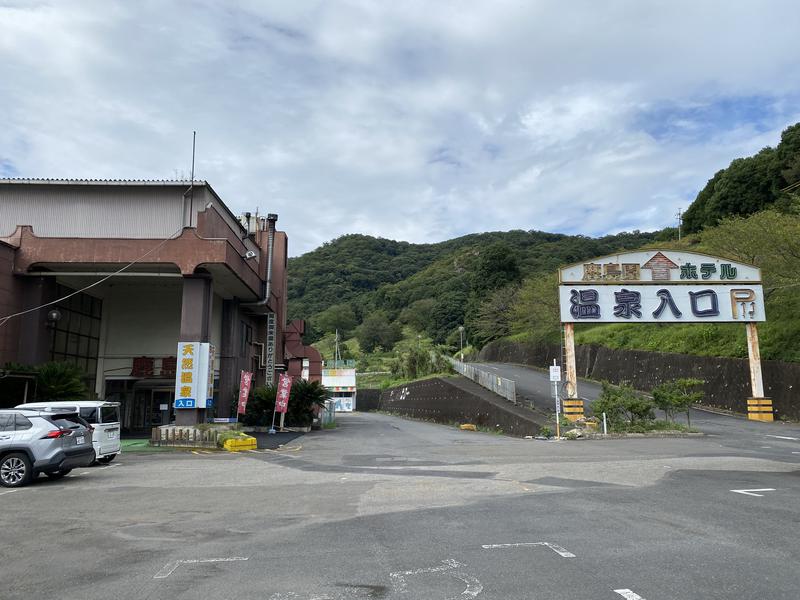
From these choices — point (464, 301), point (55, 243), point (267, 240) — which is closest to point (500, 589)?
point (55, 243)

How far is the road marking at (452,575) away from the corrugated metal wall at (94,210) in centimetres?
2257

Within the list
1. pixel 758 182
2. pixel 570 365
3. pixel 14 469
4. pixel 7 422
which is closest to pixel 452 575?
pixel 14 469

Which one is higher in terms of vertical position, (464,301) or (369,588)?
(464,301)

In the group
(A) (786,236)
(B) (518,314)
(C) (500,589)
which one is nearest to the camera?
(C) (500,589)

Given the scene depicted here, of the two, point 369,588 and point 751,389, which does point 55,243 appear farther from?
point 751,389

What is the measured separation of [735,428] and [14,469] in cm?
2521

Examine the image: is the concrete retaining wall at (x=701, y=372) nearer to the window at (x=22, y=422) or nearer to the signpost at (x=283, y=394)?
the signpost at (x=283, y=394)

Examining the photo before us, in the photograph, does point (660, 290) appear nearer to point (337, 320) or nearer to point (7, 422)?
point (7, 422)

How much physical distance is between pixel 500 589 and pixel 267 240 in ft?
100

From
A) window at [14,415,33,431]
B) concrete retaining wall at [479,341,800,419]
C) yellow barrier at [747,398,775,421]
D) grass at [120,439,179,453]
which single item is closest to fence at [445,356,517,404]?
concrete retaining wall at [479,341,800,419]

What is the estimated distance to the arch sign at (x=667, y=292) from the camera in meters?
28.6

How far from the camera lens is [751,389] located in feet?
103

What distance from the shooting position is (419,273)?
426ft

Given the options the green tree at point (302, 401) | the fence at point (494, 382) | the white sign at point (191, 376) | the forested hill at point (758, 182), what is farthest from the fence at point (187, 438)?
the forested hill at point (758, 182)
